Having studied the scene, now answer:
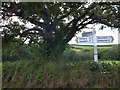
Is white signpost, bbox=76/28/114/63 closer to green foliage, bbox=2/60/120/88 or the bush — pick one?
the bush

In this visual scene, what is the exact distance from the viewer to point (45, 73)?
371 cm

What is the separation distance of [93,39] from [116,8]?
680 millimetres

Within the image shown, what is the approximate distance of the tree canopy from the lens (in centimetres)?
371

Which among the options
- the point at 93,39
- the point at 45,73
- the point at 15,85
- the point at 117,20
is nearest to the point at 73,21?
the point at 93,39

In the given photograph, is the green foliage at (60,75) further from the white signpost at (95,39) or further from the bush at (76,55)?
the white signpost at (95,39)

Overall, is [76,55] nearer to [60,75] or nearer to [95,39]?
[95,39]

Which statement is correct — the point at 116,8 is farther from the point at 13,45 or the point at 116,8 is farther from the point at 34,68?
the point at 13,45

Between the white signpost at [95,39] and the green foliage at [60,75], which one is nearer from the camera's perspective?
the green foliage at [60,75]

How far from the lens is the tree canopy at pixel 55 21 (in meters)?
3.71

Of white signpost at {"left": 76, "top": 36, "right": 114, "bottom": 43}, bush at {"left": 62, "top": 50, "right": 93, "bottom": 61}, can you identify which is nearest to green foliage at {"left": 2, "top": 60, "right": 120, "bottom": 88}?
bush at {"left": 62, "top": 50, "right": 93, "bottom": 61}

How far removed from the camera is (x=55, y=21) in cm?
395

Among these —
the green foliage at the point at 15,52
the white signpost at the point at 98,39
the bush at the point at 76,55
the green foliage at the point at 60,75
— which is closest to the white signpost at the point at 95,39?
the white signpost at the point at 98,39

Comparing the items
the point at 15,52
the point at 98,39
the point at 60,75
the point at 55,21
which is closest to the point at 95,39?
the point at 98,39

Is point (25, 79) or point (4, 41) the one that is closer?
point (25, 79)
